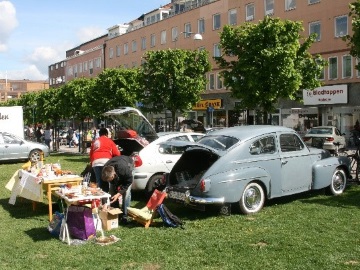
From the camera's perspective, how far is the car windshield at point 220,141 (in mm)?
9578

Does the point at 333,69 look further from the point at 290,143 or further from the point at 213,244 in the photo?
the point at 213,244

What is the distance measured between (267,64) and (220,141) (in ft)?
31.7

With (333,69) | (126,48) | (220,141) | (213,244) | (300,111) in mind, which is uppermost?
(126,48)

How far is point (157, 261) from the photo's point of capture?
657 cm

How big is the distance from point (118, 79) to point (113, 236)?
19648 millimetres

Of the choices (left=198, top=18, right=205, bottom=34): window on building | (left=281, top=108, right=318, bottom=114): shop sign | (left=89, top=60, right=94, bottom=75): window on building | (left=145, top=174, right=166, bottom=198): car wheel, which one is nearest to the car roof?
(left=145, top=174, right=166, bottom=198): car wheel

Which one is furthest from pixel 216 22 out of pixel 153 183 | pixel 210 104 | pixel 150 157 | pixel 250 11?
pixel 153 183

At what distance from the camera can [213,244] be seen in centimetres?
729

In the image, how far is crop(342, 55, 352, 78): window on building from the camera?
3333 cm

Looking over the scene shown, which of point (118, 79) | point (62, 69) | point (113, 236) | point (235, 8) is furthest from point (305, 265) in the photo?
point (62, 69)

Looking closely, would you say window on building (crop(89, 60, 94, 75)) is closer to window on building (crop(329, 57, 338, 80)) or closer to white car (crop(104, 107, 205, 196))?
window on building (crop(329, 57, 338, 80))

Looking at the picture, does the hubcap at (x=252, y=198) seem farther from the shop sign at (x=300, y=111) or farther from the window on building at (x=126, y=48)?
the window on building at (x=126, y=48)

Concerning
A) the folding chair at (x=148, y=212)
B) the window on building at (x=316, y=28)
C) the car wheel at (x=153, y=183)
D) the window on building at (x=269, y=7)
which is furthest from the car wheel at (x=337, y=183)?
the window on building at (x=269, y=7)

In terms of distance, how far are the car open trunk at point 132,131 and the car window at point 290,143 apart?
143 inches
